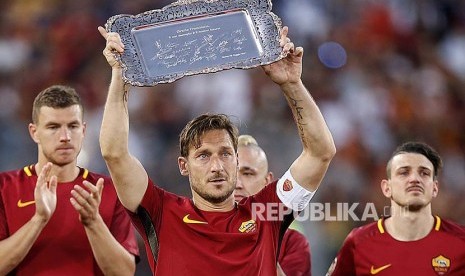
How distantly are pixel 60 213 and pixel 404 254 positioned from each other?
200cm

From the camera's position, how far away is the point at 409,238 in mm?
5012

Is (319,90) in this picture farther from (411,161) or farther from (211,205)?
(211,205)

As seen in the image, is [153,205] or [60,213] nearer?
[153,205]

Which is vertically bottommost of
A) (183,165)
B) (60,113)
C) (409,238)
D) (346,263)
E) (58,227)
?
(346,263)

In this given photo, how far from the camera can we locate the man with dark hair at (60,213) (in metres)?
4.32

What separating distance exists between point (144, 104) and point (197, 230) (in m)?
4.13

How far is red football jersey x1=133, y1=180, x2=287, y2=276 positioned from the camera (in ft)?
12.8

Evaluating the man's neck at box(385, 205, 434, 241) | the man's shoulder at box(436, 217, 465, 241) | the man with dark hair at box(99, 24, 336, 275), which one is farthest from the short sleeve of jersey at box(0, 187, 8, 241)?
the man's shoulder at box(436, 217, 465, 241)

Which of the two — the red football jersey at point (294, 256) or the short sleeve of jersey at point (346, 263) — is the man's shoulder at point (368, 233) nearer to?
the short sleeve of jersey at point (346, 263)

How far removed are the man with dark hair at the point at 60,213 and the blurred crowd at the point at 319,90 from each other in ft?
8.25

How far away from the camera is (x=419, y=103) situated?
801 cm

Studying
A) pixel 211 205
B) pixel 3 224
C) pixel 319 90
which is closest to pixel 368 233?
pixel 211 205

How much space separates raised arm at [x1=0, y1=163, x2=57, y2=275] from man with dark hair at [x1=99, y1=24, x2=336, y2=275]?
1.90 feet

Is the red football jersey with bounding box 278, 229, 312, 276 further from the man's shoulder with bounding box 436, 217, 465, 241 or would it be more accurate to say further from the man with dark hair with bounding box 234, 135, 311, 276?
the man's shoulder with bounding box 436, 217, 465, 241
